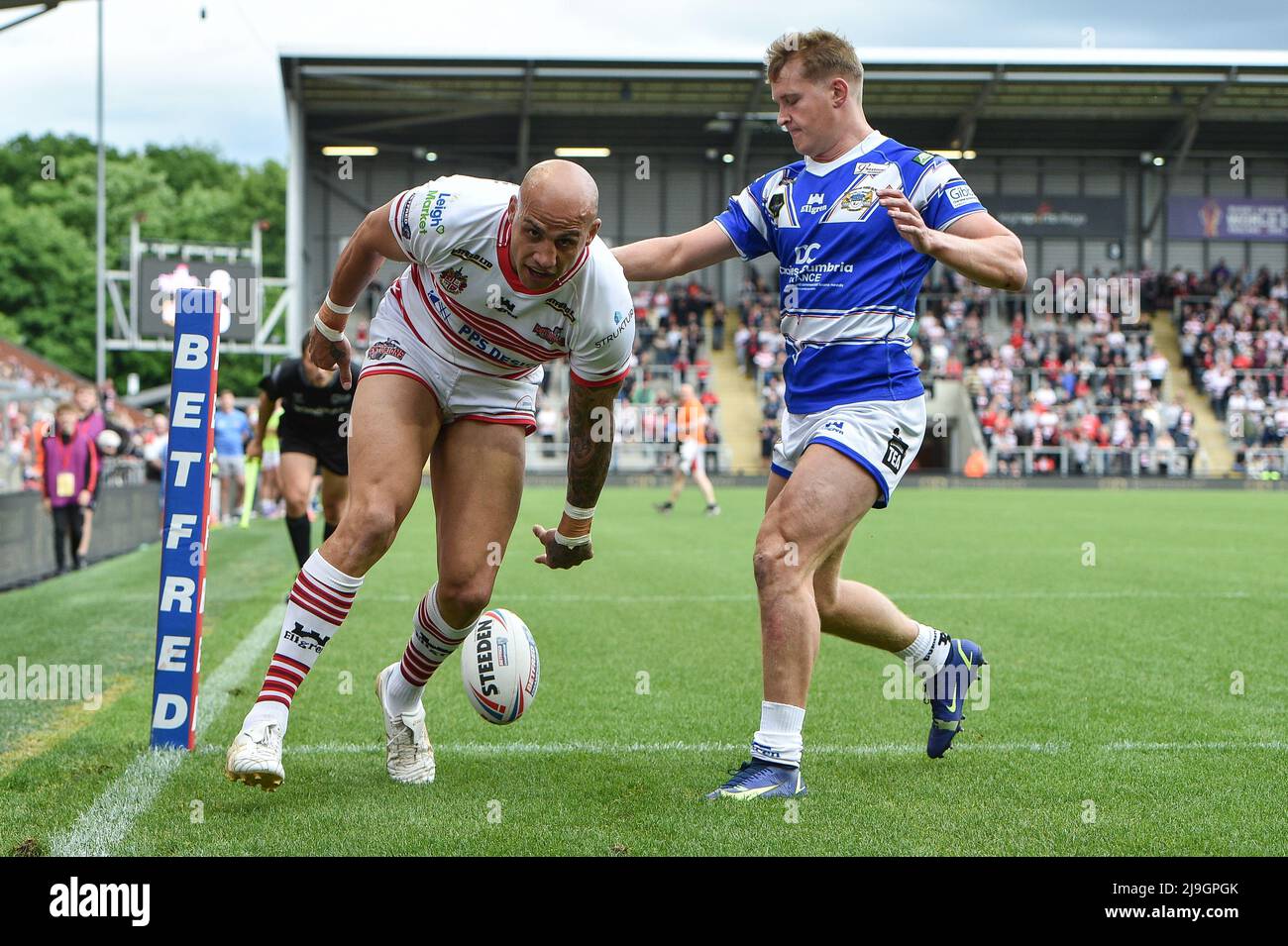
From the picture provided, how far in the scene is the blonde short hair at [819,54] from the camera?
467 cm

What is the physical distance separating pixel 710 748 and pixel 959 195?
2290mm

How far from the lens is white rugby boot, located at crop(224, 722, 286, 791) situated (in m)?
3.86

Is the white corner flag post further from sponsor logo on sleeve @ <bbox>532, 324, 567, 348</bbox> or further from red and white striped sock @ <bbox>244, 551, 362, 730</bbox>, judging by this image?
sponsor logo on sleeve @ <bbox>532, 324, 567, 348</bbox>

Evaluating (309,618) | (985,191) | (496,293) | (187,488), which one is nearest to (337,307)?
(496,293)

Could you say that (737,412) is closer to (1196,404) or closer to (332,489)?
(1196,404)

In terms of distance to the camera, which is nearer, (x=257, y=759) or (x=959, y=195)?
(x=257, y=759)

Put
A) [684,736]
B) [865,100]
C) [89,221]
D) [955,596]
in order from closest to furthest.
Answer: [684,736] → [955,596] → [865,100] → [89,221]

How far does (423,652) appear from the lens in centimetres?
480

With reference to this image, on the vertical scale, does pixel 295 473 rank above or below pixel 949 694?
above

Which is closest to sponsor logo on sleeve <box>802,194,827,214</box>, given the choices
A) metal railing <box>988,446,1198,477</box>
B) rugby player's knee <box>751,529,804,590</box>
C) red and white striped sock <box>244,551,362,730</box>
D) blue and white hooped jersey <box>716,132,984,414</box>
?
blue and white hooped jersey <box>716,132,984,414</box>
